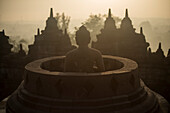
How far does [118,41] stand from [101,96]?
12095 mm

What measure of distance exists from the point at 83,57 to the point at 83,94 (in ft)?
5.86

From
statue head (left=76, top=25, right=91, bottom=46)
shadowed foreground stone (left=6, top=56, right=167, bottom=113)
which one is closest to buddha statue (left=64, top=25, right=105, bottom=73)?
statue head (left=76, top=25, right=91, bottom=46)

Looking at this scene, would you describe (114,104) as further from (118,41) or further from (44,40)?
(44,40)

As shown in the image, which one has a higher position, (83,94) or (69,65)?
(69,65)

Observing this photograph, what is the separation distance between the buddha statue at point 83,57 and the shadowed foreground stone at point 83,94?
4.06ft

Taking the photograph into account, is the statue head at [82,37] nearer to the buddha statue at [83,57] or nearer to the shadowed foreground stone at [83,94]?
the buddha statue at [83,57]

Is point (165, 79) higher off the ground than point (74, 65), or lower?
lower

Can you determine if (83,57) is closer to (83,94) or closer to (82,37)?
(82,37)

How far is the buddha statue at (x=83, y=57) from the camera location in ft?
24.0

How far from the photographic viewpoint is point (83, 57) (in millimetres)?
7301

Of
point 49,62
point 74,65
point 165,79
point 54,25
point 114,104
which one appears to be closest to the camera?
point 114,104

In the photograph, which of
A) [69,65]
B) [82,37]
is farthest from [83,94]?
[82,37]

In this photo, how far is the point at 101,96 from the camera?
5.98 m

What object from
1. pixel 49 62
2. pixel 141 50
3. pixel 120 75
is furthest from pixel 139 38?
pixel 120 75
